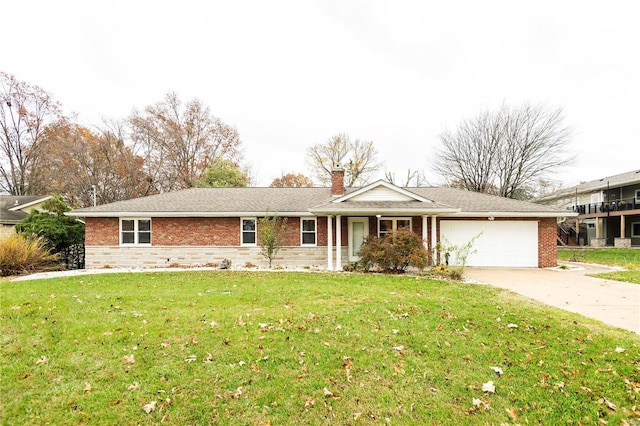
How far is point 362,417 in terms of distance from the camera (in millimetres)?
3295

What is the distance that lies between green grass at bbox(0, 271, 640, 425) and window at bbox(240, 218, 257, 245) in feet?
26.1

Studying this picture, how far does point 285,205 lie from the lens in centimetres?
1588

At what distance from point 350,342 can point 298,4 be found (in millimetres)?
12882

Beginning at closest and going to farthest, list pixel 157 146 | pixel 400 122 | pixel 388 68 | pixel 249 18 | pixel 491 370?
pixel 491 370, pixel 249 18, pixel 388 68, pixel 400 122, pixel 157 146

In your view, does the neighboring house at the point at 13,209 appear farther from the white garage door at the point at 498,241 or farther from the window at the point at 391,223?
the white garage door at the point at 498,241

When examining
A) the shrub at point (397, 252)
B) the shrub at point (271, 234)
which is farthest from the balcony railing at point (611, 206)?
the shrub at point (271, 234)

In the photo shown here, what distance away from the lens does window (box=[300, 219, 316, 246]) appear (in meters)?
15.4

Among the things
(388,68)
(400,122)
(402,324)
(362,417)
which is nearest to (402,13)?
(388,68)

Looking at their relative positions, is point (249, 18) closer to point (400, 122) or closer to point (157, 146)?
point (400, 122)

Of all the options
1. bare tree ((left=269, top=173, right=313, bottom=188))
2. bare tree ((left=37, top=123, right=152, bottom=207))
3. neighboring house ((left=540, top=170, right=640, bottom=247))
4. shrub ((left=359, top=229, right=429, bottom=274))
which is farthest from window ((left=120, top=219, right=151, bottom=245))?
neighboring house ((left=540, top=170, right=640, bottom=247))

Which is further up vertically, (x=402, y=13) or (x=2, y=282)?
(x=402, y=13)

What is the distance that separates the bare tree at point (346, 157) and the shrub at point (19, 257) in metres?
26.4

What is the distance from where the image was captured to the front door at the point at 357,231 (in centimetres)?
1541

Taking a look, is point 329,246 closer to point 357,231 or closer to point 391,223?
point 357,231
